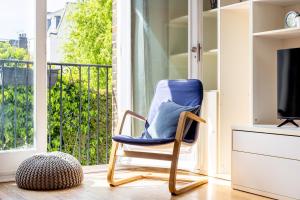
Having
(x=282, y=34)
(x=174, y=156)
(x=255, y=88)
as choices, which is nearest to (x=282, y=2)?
(x=282, y=34)

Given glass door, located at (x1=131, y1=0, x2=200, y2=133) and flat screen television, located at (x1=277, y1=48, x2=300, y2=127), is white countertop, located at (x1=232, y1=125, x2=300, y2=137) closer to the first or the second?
flat screen television, located at (x1=277, y1=48, x2=300, y2=127)

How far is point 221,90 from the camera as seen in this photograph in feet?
12.5

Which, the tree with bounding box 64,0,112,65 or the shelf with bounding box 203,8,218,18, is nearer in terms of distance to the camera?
the shelf with bounding box 203,8,218,18

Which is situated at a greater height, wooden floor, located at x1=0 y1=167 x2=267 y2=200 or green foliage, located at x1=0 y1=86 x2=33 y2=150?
green foliage, located at x1=0 y1=86 x2=33 y2=150

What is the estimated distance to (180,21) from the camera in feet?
13.9

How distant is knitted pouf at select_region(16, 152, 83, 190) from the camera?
3.32 metres

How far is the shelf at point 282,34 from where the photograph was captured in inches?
128

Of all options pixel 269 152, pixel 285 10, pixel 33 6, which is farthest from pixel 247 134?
pixel 33 6

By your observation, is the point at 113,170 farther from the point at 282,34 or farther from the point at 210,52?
the point at 282,34

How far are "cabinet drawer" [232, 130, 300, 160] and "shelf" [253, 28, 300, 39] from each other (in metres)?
0.78

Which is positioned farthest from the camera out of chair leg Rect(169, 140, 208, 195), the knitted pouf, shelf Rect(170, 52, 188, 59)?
shelf Rect(170, 52, 188, 59)

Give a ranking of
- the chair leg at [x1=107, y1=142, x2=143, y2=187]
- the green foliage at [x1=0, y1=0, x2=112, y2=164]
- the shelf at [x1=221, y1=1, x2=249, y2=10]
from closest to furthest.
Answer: the chair leg at [x1=107, y1=142, x2=143, y2=187] < the shelf at [x1=221, y1=1, x2=249, y2=10] < the green foliage at [x1=0, y1=0, x2=112, y2=164]

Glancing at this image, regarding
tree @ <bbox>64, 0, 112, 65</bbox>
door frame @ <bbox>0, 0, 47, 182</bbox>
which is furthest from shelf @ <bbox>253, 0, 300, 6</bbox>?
tree @ <bbox>64, 0, 112, 65</bbox>

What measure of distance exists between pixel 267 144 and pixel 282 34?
2.95 feet
